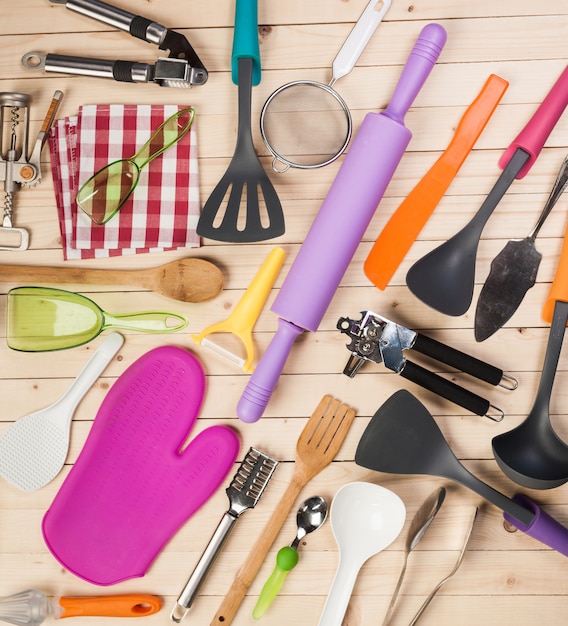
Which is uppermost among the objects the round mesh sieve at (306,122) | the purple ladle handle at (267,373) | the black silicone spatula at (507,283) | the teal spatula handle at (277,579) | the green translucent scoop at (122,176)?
the round mesh sieve at (306,122)

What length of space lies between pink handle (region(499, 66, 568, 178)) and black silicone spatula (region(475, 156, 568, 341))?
7 cm

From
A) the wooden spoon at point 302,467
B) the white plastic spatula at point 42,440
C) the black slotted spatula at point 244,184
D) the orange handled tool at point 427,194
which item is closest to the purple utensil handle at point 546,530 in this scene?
the wooden spoon at point 302,467

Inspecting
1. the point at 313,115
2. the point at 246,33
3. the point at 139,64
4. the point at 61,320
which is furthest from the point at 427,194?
the point at 61,320

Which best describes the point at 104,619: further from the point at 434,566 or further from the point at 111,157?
the point at 111,157

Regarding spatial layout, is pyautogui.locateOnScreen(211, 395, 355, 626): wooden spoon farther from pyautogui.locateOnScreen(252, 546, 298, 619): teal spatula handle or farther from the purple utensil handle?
the purple utensil handle

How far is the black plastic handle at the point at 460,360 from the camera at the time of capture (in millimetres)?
814

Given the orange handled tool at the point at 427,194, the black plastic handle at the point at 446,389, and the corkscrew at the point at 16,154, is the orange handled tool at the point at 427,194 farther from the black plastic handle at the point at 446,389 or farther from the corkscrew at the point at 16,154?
the corkscrew at the point at 16,154

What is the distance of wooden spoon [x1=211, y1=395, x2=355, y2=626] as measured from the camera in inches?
34.1

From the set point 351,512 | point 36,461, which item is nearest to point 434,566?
point 351,512

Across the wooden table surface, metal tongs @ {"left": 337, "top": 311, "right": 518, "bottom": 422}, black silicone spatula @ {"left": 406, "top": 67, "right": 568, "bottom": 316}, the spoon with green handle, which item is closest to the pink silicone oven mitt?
the wooden table surface

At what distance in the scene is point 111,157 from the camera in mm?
882

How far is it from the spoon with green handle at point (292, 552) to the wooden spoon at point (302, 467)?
21mm

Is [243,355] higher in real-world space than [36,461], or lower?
higher

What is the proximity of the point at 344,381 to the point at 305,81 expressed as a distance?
420 mm
